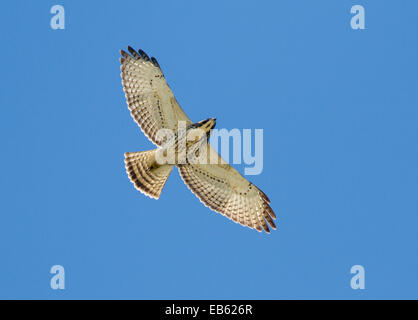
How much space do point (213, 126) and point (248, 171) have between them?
1393mm

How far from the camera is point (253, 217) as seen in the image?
13.9 metres

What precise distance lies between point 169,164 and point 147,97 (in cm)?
129

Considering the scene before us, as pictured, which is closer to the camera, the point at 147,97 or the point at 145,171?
the point at 145,171

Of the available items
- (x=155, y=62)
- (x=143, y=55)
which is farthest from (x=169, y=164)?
(x=143, y=55)

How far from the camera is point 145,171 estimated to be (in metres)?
13.5

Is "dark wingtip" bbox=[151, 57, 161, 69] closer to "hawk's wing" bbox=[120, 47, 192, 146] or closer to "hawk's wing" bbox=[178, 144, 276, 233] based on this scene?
"hawk's wing" bbox=[120, 47, 192, 146]

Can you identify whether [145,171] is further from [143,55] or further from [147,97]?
[143,55]

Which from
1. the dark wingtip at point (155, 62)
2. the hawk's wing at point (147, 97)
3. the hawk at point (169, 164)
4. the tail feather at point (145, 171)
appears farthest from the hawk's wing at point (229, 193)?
the dark wingtip at point (155, 62)

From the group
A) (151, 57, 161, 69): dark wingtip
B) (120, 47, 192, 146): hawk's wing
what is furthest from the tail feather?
(151, 57, 161, 69): dark wingtip

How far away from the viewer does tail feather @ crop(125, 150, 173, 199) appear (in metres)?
13.4
